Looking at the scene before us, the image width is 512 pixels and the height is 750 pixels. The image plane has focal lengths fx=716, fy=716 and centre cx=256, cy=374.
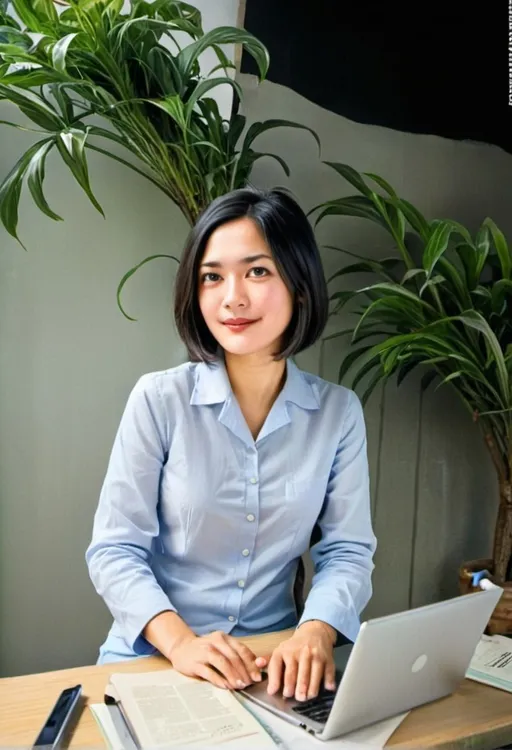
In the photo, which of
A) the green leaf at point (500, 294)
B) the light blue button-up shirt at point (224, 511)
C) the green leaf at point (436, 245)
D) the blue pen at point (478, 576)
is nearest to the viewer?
the light blue button-up shirt at point (224, 511)

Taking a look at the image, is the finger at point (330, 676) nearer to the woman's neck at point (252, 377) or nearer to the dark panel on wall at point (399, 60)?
the woman's neck at point (252, 377)

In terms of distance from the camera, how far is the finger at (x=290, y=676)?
2.92 feet

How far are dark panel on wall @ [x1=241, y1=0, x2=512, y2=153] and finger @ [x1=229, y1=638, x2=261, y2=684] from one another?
129cm

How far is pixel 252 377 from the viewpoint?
1265 millimetres

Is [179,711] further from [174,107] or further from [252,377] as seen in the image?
[174,107]

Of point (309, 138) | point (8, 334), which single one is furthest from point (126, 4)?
point (8, 334)

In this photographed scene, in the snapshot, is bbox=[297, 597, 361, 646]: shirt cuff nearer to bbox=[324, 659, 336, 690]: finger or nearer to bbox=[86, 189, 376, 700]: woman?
bbox=[86, 189, 376, 700]: woman

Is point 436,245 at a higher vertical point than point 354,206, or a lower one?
lower

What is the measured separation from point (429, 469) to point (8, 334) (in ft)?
3.78

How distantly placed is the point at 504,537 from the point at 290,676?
0.89 m

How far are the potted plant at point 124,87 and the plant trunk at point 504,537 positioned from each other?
92cm

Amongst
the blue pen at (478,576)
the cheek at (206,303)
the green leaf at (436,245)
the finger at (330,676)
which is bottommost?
the blue pen at (478,576)

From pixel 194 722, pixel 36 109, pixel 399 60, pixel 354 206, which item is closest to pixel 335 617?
pixel 194 722

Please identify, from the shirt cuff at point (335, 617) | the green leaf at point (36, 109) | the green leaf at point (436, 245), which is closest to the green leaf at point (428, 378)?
the green leaf at point (436, 245)
